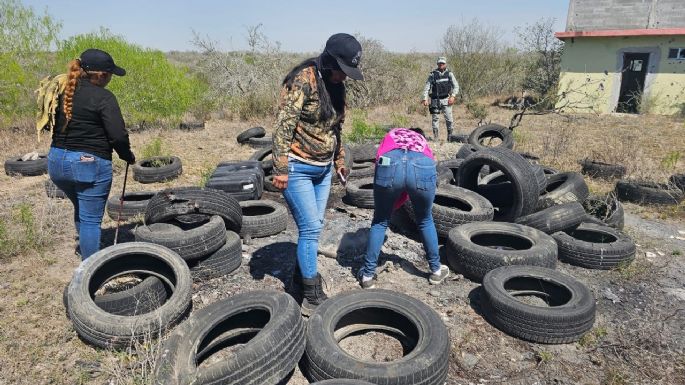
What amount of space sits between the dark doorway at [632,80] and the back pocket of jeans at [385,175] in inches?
663

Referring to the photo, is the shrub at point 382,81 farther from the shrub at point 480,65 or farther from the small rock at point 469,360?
the small rock at point 469,360

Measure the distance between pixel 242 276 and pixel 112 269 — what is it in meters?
1.20

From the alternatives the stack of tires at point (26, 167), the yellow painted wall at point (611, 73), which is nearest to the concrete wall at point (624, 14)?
the yellow painted wall at point (611, 73)

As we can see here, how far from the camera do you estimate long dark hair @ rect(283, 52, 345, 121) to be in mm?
3094

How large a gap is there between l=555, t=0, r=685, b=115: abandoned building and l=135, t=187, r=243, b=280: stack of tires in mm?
15066

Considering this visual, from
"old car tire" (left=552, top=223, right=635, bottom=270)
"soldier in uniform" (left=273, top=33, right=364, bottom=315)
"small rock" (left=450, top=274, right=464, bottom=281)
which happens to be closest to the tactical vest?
"old car tire" (left=552, top=223, right=635, bottom=270)

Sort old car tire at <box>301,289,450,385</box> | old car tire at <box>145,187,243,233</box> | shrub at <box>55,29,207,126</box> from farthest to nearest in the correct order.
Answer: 1. shrub at <box>55,29,207,126</box>
2. old car tire at <box>145,187,243,233</box>
3. old car tire at <box>301,289,450,385</box>

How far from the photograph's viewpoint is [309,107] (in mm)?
3137

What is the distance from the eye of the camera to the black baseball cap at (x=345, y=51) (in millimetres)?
2990

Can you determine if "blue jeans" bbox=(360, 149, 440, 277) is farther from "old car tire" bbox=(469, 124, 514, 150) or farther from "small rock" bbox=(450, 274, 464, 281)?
"old car tire" bbox=(469, 124, 514, 150)

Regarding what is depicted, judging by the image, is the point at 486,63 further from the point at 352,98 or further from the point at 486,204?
the point at 486,204

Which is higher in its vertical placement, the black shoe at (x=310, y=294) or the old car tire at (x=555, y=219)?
the old car tire at (x=555, y=219)

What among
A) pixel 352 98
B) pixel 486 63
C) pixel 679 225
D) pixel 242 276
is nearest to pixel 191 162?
pixel 242 276

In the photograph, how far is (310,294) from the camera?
3561 millimetres
